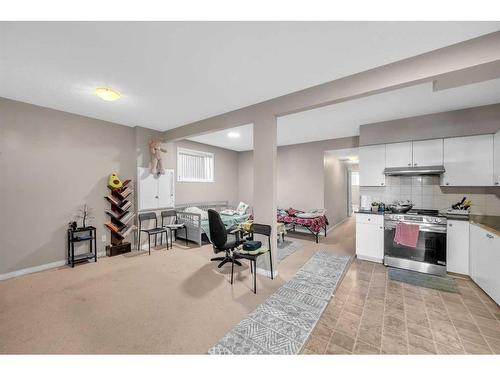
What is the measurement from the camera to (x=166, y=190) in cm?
475

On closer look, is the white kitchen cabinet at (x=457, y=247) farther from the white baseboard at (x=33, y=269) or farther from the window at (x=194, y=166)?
the white baseboard at (x=33, y=269)

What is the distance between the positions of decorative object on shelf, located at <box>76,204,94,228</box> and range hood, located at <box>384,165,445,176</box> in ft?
18.3

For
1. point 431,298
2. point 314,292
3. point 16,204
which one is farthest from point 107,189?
point 431,298

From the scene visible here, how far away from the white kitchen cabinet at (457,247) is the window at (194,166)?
17.7 ft

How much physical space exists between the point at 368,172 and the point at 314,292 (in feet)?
8.66

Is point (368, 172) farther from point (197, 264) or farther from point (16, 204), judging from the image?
point (16, 204)

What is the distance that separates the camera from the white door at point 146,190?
4.29m

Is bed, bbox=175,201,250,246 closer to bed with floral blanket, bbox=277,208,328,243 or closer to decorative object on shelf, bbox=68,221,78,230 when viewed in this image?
bed with floral blanket, bbox=277,208,328,243

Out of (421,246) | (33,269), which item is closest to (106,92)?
(33,269)

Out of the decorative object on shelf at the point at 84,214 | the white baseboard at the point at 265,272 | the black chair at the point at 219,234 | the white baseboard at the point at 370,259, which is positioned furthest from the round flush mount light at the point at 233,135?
the white baseboard at the point at 370,259

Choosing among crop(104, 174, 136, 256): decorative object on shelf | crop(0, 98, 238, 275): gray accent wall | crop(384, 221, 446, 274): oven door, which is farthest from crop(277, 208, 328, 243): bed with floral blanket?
crop(0, 98, 238, 275): gray accent wall

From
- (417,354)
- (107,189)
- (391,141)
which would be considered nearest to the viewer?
(417,354)

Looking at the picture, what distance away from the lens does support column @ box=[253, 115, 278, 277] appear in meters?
2.86
